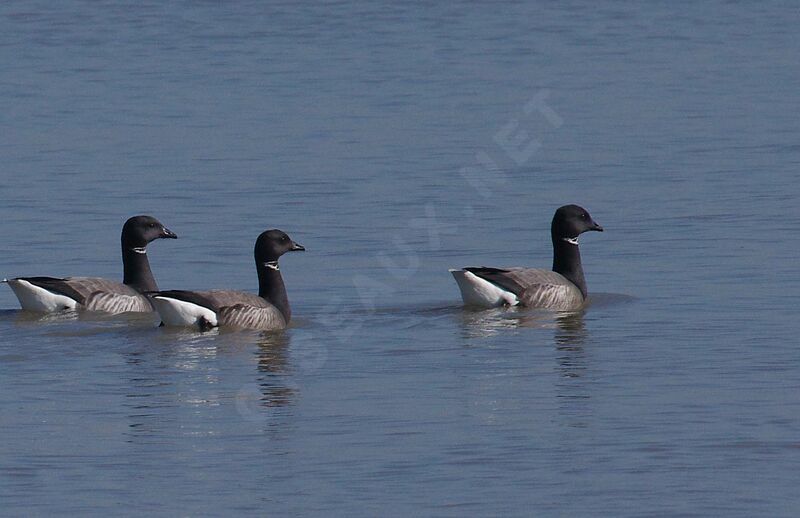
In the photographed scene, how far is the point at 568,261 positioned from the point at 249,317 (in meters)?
4.16

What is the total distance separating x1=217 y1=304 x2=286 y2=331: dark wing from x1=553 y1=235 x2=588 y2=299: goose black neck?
3.61 m

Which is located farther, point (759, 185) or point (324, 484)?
point (759, 185)

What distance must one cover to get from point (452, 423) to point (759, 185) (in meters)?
13.7

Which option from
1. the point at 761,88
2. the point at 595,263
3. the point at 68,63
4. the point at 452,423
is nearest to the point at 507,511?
the point at 452,423

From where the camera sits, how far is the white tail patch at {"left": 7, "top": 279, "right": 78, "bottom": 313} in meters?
19.2

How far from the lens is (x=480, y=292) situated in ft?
63.5

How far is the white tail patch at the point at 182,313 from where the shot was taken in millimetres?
18078

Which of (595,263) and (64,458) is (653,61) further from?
(64,458)

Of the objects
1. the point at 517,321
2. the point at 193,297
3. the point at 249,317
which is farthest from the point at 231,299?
the point at 517,321

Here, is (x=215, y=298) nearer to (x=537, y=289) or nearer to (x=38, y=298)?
(x=38, y=298)

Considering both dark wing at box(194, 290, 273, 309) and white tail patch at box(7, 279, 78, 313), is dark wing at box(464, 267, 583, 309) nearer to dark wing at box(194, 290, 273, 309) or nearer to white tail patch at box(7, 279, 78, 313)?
dark wing at box(194, 290, 273, 309)

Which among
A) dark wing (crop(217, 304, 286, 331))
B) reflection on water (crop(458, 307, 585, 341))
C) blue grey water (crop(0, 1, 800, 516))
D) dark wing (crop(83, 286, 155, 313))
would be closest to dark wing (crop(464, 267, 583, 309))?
reflection on water (crop(458, 307, 585, 341))

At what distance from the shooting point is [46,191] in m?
27.0

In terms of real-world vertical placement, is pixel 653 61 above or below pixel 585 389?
Result: above
